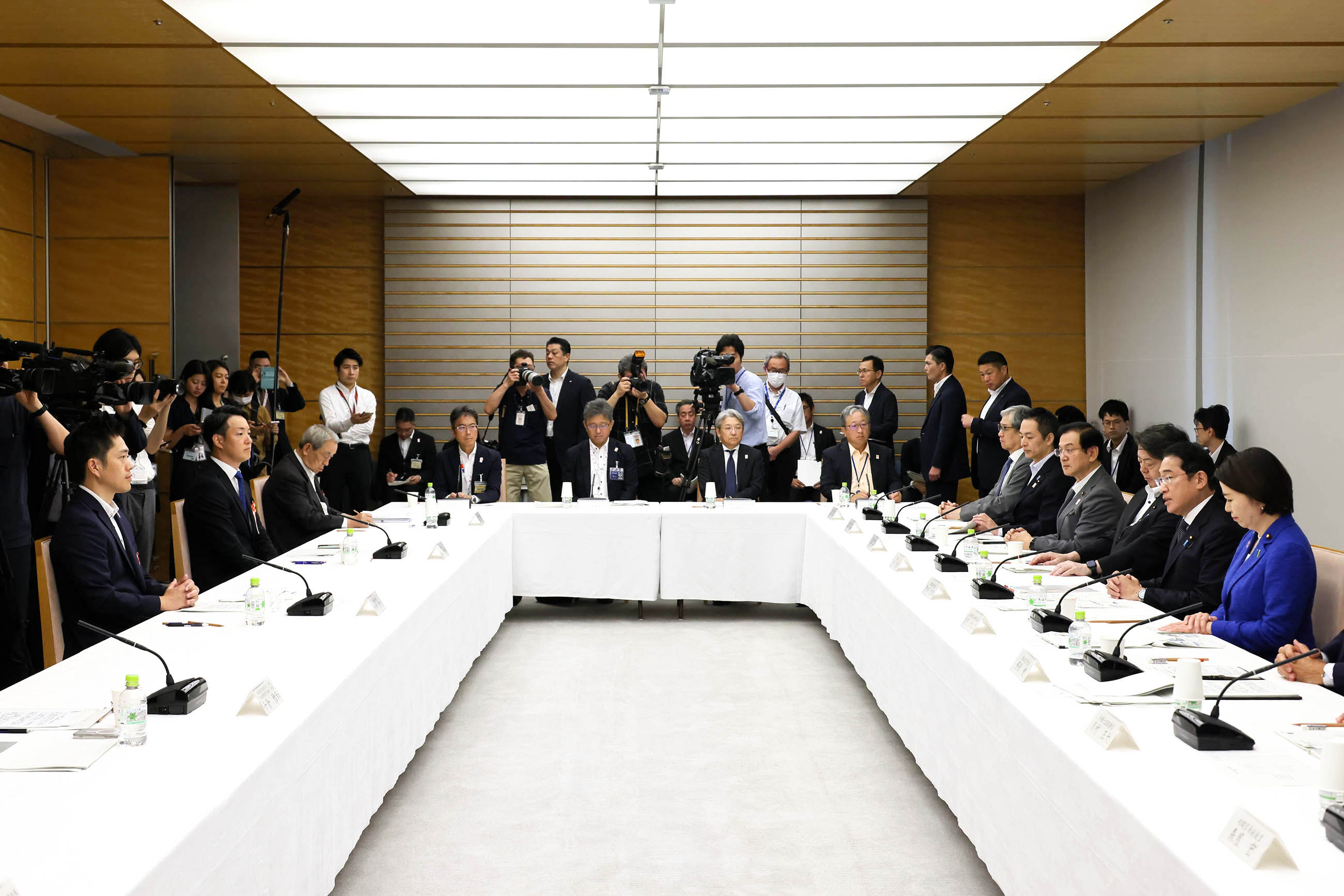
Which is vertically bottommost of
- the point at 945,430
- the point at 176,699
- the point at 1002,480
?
the point at 176,699

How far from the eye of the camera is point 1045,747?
7.06ft

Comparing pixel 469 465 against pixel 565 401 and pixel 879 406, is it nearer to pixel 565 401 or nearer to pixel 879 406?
pixel 565 401

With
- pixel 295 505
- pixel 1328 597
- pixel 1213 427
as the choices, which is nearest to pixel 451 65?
pixel 295 505

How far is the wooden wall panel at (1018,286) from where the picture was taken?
923 centimetres

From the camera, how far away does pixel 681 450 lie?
7.05 metres

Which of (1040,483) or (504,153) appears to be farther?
(504,153)

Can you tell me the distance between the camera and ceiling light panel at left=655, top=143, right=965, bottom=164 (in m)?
7.17

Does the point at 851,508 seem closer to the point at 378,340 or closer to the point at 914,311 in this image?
the point at 914,311

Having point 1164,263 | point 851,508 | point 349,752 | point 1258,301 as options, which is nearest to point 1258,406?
point 1258,301

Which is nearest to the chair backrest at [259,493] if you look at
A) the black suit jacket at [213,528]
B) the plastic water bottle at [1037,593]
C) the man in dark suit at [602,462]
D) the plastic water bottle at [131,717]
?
the black suit jacket at [213,528]

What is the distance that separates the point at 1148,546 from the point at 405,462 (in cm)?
522

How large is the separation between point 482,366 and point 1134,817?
791 cm

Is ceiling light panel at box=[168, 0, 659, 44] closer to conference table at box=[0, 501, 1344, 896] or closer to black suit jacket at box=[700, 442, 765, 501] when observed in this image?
conference table at box=[0, 501, 1344, 896]

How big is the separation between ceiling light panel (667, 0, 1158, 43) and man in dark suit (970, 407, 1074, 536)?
5.42 feet
